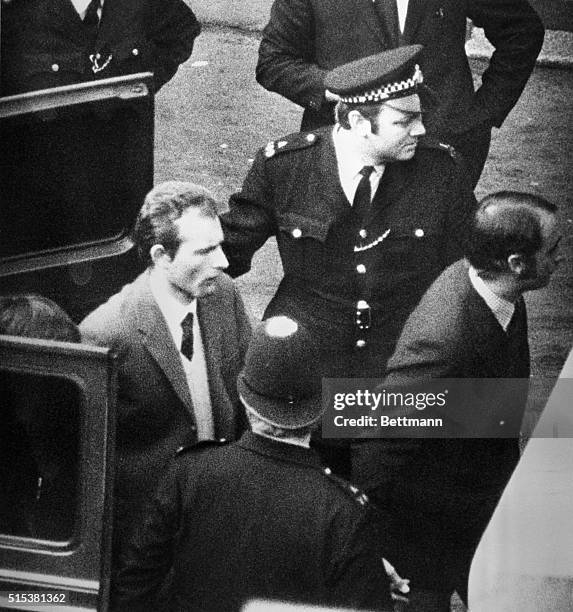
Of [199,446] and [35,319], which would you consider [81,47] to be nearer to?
[35,319]

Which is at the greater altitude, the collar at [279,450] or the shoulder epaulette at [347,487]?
the collar at [279,450]

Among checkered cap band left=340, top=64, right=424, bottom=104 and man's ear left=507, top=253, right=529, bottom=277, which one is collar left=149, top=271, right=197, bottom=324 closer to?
checkered cap band left=340, top=64, right=424, bottom=104

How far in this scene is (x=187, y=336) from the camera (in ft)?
14.0

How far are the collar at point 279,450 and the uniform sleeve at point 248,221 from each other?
51cm

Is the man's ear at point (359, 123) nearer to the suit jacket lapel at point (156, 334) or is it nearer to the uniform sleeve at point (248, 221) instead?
the uniform sleeve at point (248, 221)

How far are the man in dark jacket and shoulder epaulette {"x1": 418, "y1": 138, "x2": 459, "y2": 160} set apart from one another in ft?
0.05

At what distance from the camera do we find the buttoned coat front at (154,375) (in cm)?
423

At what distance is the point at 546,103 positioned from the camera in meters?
4.17

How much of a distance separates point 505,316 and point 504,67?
0.74m

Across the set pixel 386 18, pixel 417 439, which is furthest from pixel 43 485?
pixel 386 18

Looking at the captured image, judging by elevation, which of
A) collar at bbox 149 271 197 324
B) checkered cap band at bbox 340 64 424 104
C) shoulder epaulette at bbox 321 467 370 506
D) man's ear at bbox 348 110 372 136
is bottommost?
shoulder epaulette at bbox 321 467 370 506

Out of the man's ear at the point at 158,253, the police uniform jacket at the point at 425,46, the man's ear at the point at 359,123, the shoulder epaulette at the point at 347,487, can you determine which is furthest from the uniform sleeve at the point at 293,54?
the shoulder epaulette at the point at 347,487

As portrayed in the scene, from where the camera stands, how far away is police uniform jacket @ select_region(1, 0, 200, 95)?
4.20m

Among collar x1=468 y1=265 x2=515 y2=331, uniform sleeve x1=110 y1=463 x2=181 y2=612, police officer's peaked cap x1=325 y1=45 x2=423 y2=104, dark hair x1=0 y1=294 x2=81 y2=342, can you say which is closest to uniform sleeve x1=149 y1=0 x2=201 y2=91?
police officer's peaked cap x1=325 y1=45 x2=423 y2=104
